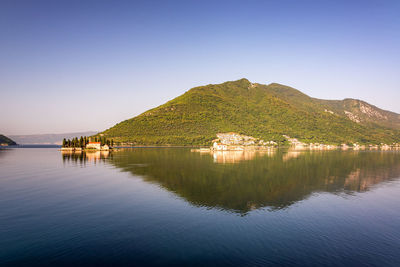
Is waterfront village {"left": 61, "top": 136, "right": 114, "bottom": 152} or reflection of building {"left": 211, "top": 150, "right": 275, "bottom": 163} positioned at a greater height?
waterfront village {"left": 61, "top": 136, "right": 114, "bottom": 152}

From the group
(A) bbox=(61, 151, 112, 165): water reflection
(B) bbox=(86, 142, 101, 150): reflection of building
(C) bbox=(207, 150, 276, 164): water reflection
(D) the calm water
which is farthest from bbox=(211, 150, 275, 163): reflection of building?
(B) bbox=(86, 142, 101, 150): reflection of building

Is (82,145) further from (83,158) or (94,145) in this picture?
(83,158)

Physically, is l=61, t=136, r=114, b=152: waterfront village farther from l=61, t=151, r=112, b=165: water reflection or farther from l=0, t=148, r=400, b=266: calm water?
l=0, t=148, r=400, b=266: calm water

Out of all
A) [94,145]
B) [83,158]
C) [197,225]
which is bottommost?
[197,225]

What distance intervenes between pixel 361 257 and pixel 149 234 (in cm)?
2081

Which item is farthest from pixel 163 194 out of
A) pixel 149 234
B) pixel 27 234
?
pixel 27 234

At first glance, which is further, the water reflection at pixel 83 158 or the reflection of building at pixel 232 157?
the reflection of building at pixel 232 157

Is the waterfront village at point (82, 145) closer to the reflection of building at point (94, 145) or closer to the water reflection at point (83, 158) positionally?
the reflection of building at point (94, 145)

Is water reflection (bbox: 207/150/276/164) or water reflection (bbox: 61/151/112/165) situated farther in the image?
water reflection (bbox: 207/150/276/164)

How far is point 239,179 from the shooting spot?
59.2 metres

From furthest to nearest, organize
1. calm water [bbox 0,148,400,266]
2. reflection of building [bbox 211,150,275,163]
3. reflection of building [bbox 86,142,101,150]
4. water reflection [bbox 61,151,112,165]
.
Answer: reflection of building [bbox 86,142,101,150], reflection of building [bbox 211,150,275,163], water reflection [bbox 61,151,112,165], calm water [bbox 0,148,400,266]

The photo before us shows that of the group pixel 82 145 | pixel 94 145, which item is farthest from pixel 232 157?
pixel 82 145

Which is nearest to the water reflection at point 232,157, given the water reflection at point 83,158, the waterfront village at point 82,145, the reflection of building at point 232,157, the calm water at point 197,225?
the reflection of building at point 232,157

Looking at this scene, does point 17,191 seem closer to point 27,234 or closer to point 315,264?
point 27,234
